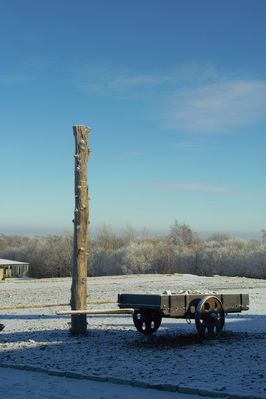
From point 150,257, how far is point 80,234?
68258 millimetres

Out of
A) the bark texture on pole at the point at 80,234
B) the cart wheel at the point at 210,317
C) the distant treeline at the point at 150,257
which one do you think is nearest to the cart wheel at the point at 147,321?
the bark texture on pole at the point at 80,234

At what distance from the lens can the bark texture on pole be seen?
15.3m

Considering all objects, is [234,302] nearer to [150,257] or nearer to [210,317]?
[210,317]

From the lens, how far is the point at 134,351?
12945mm

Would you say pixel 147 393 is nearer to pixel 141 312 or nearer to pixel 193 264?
pixel 141 312

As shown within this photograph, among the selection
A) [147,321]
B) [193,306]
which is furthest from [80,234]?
[193,306]

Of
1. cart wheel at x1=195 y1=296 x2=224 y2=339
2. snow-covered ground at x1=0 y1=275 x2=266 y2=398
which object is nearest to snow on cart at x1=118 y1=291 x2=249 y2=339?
cart wheel at x1=195 y1=296 x2=224 y2=339

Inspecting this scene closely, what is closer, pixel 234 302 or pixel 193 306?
pixel 193 306

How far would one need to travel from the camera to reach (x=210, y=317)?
1405 centimetres

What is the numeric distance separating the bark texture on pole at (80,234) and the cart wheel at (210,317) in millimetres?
3071

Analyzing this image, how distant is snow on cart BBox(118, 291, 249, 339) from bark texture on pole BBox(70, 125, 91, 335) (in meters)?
1.15

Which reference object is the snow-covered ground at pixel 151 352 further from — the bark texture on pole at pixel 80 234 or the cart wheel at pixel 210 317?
the bark texture on pole at pixel 80 234

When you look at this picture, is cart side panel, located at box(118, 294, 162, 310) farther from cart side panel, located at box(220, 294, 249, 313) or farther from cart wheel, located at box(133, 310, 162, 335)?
cart side panel, located at box(220, 294, 249, 313)

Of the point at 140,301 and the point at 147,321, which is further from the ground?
the point at 140,301
